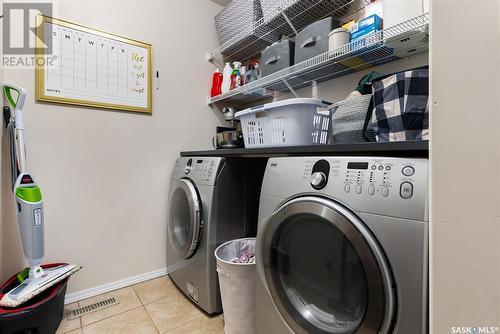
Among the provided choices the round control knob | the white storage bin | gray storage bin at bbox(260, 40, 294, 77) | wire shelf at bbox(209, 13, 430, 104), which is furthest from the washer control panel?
gray storage bin at bbox(260, 40, 294, 77)

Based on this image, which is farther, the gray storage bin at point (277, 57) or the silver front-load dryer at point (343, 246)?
the gray storage bin at point (277, 57)

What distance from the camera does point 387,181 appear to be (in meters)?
0.67

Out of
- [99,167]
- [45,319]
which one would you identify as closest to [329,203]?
[45,319]

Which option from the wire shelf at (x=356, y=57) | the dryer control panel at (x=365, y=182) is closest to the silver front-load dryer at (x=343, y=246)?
the dryer control panel at (x=365, y=182)

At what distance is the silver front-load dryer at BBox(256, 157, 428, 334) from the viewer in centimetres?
61

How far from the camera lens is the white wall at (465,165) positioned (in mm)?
354

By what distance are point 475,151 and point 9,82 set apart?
203 centimetres

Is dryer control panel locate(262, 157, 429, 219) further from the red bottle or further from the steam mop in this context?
the red bottle

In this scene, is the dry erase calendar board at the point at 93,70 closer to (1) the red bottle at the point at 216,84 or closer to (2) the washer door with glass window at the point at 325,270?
(1) the red bottle at the point at 216,84

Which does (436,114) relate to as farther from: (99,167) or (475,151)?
(99,167)

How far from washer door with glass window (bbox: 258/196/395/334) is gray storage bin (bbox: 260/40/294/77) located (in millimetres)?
1067

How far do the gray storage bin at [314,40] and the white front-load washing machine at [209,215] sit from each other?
0.72 meters

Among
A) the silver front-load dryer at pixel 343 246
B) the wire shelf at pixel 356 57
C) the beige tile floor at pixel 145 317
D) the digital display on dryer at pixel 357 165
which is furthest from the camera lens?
the beige tile floor at pixel 145 317

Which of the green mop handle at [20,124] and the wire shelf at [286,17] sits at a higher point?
the wire shelf at [286,17]
